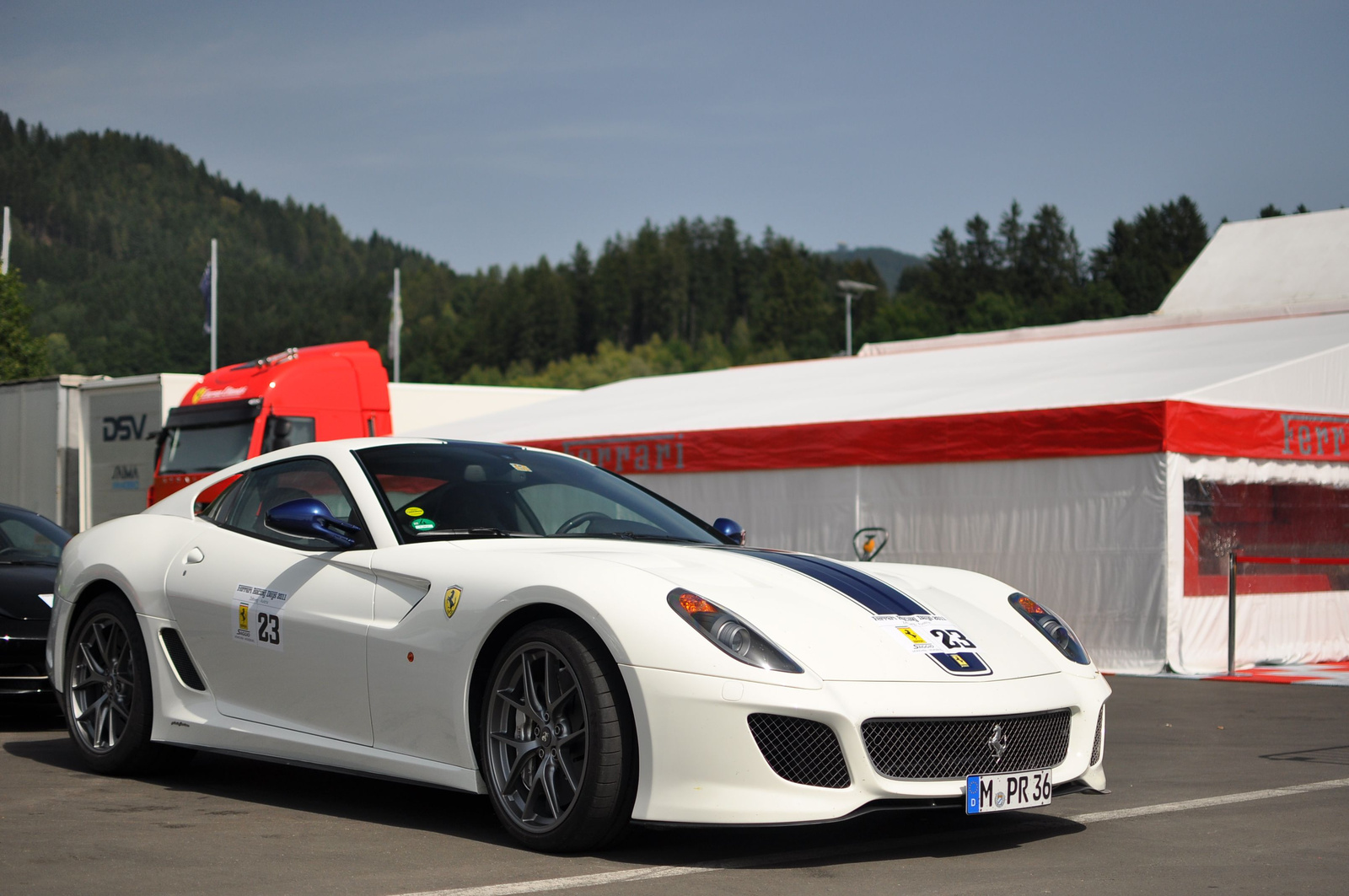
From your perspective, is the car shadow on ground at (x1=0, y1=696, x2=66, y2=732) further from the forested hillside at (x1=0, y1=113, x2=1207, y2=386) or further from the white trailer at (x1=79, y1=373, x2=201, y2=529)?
the forested hillside at (x1=0, y1=113, x2=1207, y2=386)

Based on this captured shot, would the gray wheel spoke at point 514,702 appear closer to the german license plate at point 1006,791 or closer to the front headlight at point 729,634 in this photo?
the front headlight at point 729,634

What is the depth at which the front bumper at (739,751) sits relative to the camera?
3.96 metres

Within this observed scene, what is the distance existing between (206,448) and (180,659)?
1086cm

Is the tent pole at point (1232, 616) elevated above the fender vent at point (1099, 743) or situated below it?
below

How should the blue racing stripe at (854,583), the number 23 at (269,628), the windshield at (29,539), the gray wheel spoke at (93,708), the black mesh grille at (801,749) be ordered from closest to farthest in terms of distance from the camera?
the black mesh grille at (801,749)
the blue racing stripe at (854,583)
the number 23 at (269,628)
the gray wheel spoke at (93,708)
the windshield at (29,539)

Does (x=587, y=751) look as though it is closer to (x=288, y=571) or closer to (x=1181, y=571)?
(x=288, y=571)

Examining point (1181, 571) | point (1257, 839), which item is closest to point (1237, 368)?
point (1181, 571)

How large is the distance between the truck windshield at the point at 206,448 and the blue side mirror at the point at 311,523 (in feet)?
35.1

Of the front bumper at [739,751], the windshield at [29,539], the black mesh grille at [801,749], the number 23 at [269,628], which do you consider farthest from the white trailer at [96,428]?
the black mesh grille at [801,749]

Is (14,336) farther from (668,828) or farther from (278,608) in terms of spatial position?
(668,828)

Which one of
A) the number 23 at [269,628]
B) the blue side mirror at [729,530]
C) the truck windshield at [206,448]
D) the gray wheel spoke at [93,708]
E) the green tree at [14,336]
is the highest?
the green tree at [14,336]

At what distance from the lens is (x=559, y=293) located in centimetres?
12631

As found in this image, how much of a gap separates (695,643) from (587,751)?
449 mm

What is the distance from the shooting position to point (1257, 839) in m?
4.55
